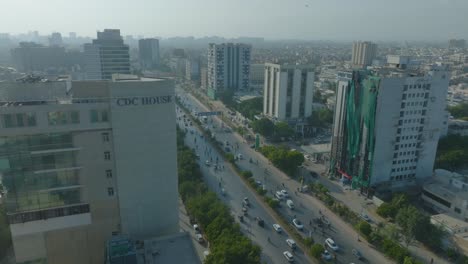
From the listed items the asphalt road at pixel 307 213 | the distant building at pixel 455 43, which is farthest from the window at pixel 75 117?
the distant building at pixel 455 43

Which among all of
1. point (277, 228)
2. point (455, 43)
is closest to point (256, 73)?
point (277, 228)

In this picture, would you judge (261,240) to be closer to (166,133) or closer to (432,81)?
(166,133)

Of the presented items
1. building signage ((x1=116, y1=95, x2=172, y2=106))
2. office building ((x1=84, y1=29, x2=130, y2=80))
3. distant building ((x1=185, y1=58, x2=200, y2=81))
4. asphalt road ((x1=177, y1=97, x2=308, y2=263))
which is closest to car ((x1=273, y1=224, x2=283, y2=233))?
asphalt road ((x1=177, y1=97, x2=308, y2=263))

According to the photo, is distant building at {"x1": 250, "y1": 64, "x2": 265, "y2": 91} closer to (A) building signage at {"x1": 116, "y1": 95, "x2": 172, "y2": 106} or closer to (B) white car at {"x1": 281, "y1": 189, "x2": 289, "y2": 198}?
(B) white car at {"x1": 281, "y1": 189, "x2": 289, "y2": 198}

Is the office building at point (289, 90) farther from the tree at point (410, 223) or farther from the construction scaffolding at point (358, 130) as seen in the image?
the tree at point (410, 223)

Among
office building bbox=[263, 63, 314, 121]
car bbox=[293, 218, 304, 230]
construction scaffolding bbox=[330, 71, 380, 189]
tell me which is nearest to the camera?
car bbox=[293, 218, 304, 230]
